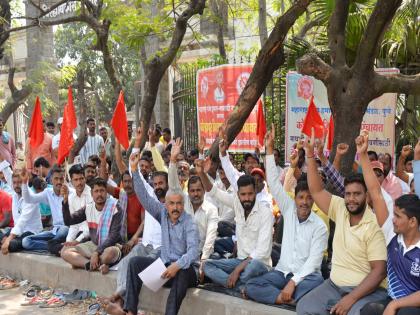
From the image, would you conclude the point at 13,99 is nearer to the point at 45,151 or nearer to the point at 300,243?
the point at 45,151

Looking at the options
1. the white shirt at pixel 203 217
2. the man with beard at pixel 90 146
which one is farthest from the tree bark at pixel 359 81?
the man with beard at pixel 90 146

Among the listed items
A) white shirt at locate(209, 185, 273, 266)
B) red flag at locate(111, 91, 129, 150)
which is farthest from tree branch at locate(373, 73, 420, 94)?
red flag at locate(111, 91, 129, 150)

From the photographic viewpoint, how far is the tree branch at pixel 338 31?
5941 millimetres

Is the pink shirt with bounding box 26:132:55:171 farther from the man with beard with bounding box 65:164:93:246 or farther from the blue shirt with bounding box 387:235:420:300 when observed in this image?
the blue shirt with bounding box 387:235:420:300

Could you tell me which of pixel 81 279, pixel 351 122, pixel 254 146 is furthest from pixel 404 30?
pixel 81 279

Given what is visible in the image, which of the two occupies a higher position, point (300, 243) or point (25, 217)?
point (300, 243)

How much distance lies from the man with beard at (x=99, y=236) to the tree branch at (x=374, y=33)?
303 centimetres

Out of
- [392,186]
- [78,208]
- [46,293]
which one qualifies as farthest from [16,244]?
[392,186]

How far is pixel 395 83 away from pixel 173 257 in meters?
2.76

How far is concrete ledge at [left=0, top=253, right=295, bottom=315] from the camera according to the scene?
5.21 metres

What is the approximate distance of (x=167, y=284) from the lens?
576 cm

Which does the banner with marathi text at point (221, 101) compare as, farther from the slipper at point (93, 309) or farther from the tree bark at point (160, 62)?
the slipper at point (93, 309)

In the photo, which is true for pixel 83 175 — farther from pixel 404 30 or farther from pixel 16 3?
pixel 16 3

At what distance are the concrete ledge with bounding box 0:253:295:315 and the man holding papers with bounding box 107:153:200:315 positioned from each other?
22 centimetres
